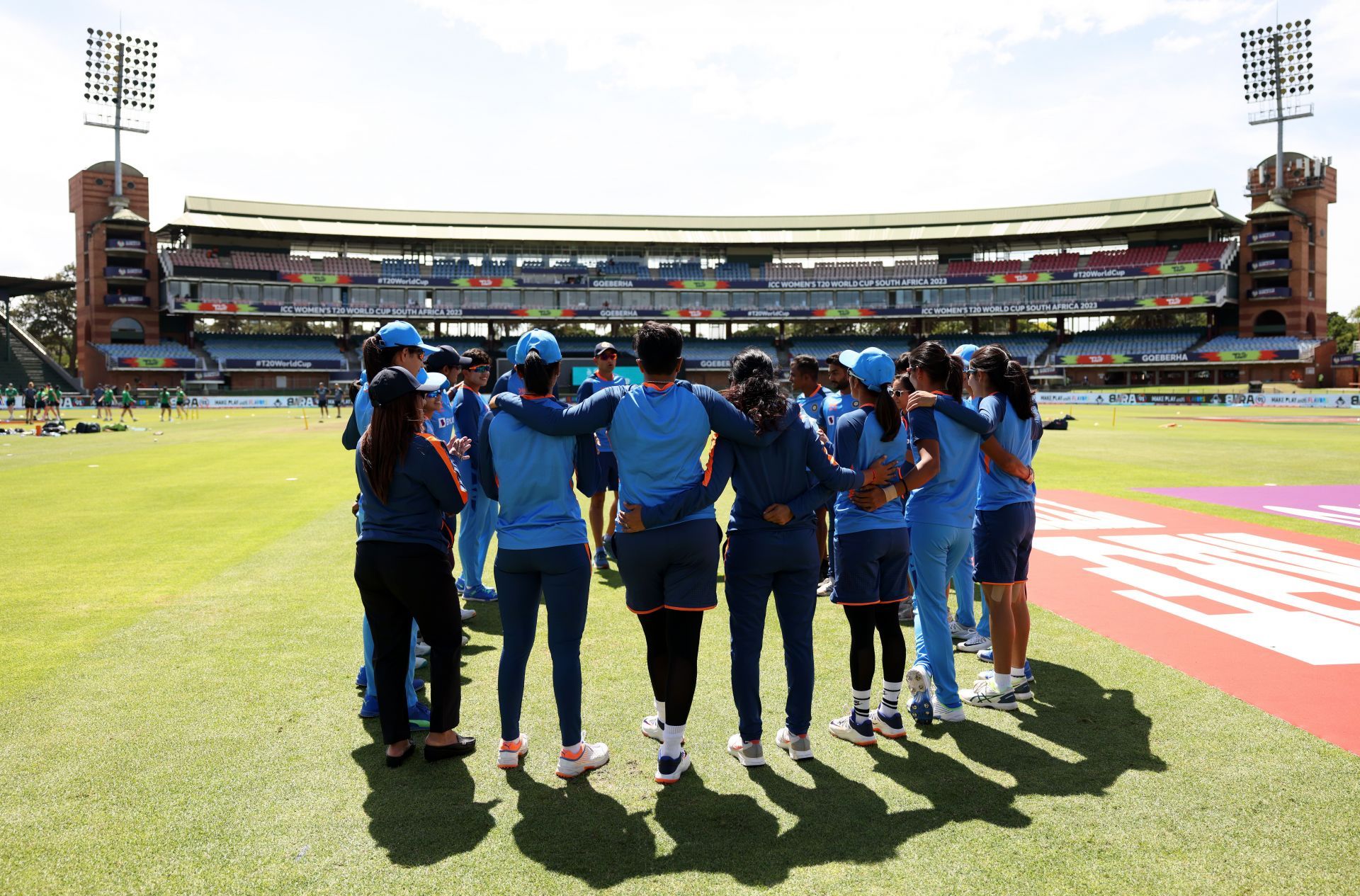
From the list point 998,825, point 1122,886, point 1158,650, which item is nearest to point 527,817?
point 998,825

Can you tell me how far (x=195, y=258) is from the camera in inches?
2776

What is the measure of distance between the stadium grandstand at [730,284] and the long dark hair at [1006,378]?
62999 mm

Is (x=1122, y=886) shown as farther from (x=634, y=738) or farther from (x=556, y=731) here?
(x=556, y=731)

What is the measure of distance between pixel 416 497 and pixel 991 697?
3.76m

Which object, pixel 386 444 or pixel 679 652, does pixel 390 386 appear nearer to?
pixel 386 444

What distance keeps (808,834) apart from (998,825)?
34.5 inches

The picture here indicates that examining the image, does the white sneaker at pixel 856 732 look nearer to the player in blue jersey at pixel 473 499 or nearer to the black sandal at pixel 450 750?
the black sandal at pixel 450 750

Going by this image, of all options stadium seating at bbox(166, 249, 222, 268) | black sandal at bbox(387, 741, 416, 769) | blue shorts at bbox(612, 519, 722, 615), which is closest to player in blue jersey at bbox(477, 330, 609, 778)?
blue shorts at bbox(612, 519, 722, 615)

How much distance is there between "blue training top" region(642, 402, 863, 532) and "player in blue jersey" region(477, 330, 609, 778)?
2.47 ft

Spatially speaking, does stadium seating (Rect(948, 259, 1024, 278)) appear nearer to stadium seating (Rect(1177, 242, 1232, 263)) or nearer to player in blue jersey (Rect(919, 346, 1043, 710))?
stadium seating (Rect(1177, 242, 1232, 263))

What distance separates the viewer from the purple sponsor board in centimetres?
1157

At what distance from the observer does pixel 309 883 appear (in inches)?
128

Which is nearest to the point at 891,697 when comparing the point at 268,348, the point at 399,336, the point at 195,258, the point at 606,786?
the point at 606,786

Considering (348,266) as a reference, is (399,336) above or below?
below
